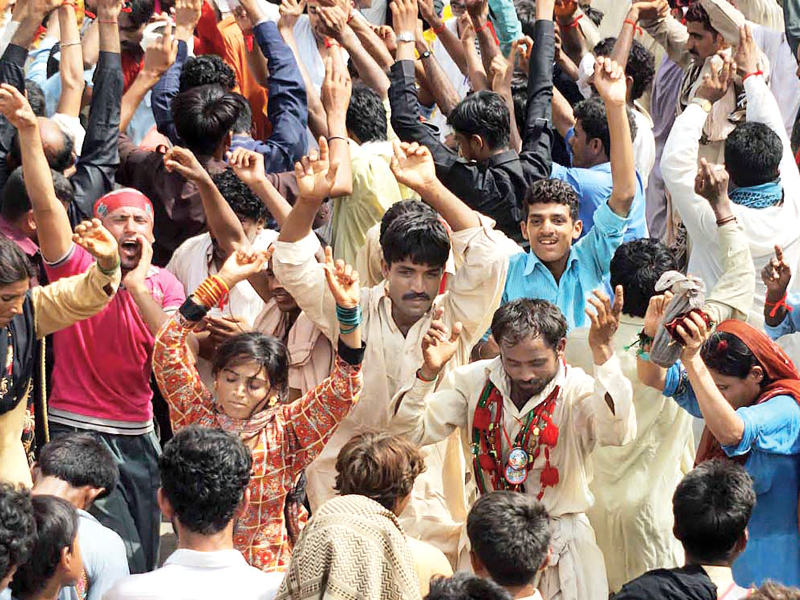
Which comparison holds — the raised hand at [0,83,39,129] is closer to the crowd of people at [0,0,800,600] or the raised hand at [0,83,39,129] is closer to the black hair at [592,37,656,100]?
the crowd of people at [0,0,800,600]

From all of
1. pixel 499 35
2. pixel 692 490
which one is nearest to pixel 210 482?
pixel 692 490

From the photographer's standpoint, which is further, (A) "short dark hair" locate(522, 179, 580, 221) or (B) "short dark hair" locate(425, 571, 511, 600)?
(A) "short dark hair" locate(522, 179, 580, 221)

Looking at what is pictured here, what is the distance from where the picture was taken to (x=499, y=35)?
880 cm

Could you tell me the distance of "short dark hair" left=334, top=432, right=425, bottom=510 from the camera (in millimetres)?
4551

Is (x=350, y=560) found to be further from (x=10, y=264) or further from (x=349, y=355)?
(x=10, y=264)

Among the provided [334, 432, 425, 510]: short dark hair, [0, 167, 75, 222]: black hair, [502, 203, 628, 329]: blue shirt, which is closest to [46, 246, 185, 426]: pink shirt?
[0, 167, 75, 222]: black hair

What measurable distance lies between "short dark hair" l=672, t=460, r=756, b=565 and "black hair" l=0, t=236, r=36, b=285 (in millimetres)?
2326

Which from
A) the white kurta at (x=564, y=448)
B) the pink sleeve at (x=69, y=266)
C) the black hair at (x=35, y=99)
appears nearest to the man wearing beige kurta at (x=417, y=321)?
the white kurta at (x=564, y=448)

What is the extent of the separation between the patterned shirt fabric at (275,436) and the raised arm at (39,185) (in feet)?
2.27

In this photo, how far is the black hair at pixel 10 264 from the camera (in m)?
4.83

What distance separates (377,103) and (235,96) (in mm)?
742

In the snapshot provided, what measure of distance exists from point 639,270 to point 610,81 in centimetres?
106

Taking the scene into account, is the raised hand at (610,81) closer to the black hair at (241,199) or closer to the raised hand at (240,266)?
the black hair at (241,199)

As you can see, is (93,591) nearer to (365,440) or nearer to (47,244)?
(365,440)
